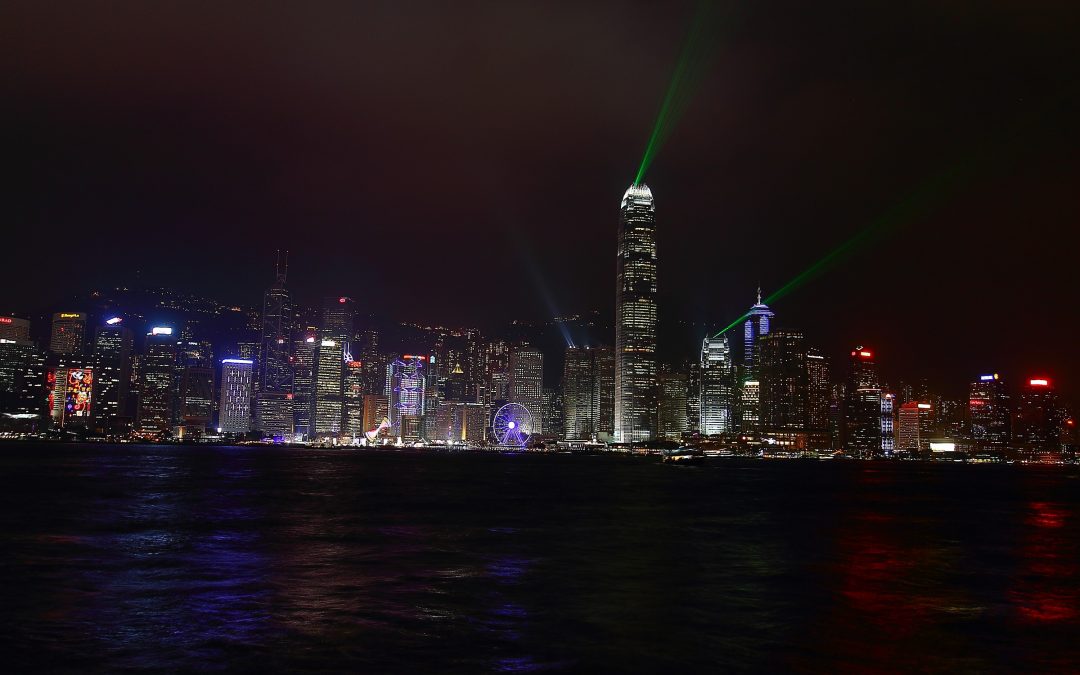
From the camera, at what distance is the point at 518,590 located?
3041 centimetres

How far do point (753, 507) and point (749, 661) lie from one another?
181ft

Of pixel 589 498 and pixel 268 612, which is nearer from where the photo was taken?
pixel 268 612

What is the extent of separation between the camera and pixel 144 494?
7200 centimetres

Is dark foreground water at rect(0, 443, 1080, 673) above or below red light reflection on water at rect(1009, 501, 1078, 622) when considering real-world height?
above

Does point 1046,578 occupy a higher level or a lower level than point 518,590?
lower

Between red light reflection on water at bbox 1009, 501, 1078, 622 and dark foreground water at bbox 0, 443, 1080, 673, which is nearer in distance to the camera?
dark foreground water at bbox 0, 443, 1080, 673

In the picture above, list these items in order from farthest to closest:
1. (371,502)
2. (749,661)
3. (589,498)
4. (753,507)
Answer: (589,498)
(753,507)
(371,502)
(749,661)

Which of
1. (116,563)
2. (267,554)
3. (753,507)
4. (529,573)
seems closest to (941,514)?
(753,507)

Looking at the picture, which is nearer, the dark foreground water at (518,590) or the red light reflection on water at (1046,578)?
the dark foreground water at (518,590)

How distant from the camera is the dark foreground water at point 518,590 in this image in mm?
21484

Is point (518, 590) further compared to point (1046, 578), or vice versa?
point (1046, 578)

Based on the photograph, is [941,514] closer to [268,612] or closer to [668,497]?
[668,497]

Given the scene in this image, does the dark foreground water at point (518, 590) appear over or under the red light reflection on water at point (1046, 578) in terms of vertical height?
over

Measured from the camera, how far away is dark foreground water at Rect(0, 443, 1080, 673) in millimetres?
21484
